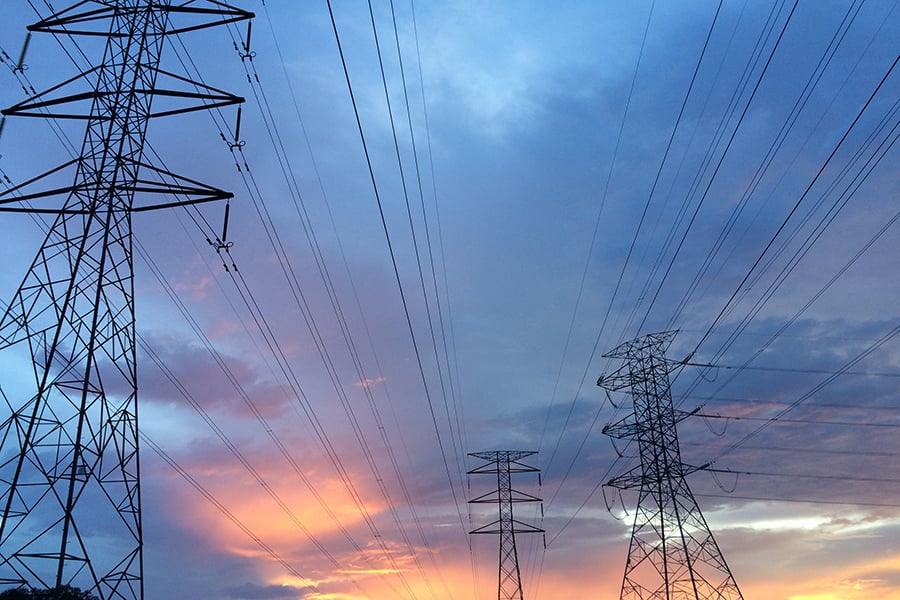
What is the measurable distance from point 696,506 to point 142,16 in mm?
38674

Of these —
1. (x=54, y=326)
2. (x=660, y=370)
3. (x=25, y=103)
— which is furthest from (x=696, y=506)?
(x=25, y=103)

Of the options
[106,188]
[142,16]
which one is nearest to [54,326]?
[106,188]

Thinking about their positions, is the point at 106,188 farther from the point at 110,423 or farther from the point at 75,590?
the point at 75,590

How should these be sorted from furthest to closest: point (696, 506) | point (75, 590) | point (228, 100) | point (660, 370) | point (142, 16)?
point (660, 370)
point (696, 506)
point (75, 590)
point (142, 16)
point (228, 100)

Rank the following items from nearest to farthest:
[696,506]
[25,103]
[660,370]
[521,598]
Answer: [25,103] → [696,506] → [660,370] → [521,598]

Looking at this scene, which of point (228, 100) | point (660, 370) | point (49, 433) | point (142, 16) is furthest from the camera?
point (660, 370)

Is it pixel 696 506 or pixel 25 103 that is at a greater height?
pixel 25 103

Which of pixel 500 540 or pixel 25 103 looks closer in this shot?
pixel 25 103

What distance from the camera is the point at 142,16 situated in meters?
24.6

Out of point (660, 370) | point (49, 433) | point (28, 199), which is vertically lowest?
point (49, 433)

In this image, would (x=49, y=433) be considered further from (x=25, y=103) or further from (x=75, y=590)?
(x=75, y=590)

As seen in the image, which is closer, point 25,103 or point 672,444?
point 25,103

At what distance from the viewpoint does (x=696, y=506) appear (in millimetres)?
41531

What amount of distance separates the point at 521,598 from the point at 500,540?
15.1ft
